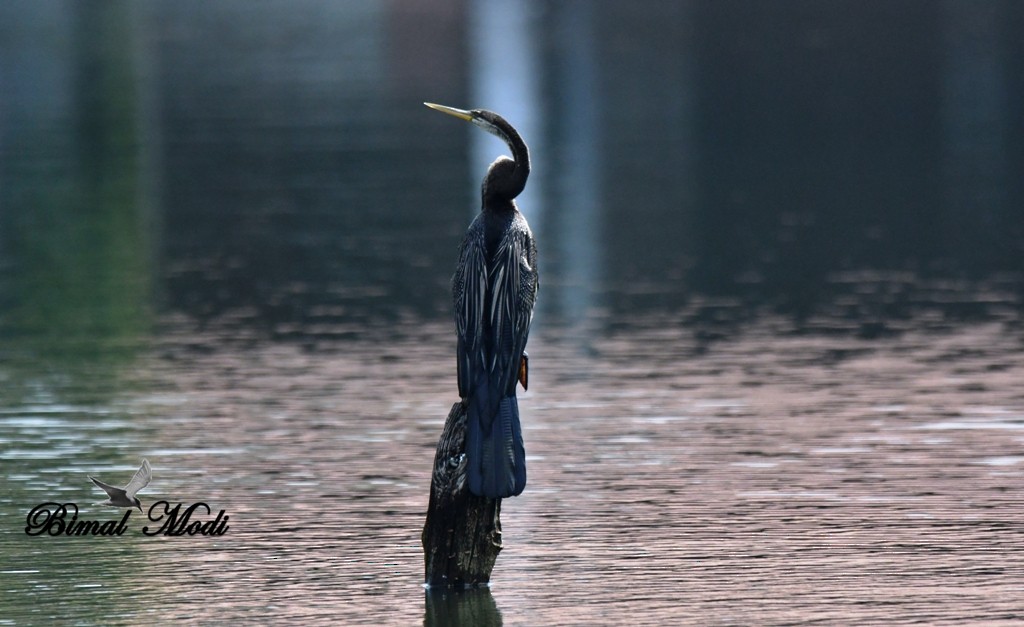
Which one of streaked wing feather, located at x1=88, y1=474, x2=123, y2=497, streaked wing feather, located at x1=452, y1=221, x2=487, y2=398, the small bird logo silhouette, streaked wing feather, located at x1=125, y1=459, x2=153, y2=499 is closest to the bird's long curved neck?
streaked wing feather, located at x1=452, y1=221, x2=487, y2=398

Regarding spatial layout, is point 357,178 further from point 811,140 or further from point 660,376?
point 660,376

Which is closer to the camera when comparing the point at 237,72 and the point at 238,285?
the point at 238,285

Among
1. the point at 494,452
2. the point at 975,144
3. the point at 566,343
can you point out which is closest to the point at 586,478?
the point at 494,452

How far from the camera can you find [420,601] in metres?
11.3

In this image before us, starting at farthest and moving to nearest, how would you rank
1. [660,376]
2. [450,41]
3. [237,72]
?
[450,41] < [237,72] < [660,376]

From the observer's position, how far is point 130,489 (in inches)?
558

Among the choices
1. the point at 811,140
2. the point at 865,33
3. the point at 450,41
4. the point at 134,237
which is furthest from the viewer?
the point at 450,41

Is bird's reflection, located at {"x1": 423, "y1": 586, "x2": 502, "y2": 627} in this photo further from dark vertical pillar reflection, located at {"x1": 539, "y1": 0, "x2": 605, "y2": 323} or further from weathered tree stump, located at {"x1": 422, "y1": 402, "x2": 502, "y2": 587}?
dark vertical pillar reflection, located at {"x1": 539, "y1": 0, "x2": 605, "y2": 323}

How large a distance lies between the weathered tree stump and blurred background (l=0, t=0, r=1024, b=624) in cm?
25

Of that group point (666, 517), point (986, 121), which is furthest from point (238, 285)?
point (986, 121)

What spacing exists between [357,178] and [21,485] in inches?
746

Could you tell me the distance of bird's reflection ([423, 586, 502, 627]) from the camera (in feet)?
36.0

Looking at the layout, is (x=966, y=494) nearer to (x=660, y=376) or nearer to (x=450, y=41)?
(x=660, y=376)

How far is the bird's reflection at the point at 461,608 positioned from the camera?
11.0 metres
